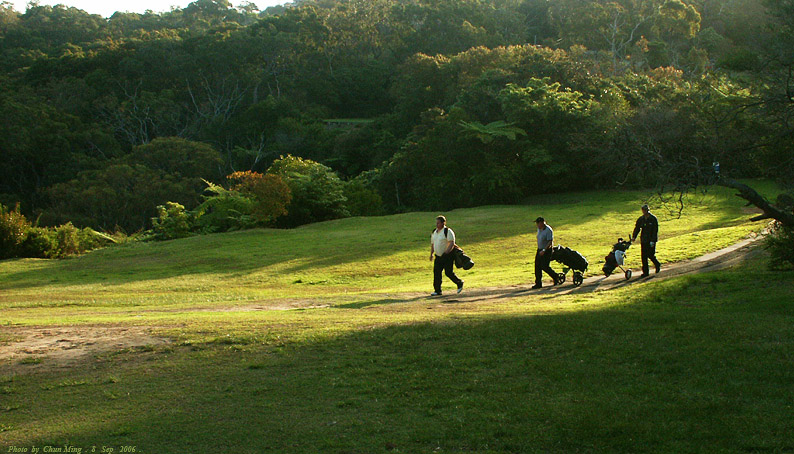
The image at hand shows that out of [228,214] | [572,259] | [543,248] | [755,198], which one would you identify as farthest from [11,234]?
[755,198]

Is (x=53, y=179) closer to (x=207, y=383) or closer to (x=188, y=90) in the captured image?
(x=188, y=90)

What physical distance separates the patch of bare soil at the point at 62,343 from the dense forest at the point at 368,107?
8.93 m

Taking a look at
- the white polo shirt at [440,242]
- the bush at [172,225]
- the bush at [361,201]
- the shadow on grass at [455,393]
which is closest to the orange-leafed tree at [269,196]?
the bush at [172,225]

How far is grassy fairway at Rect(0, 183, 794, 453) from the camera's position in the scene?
6844mm

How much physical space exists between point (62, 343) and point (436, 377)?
18.3 feet

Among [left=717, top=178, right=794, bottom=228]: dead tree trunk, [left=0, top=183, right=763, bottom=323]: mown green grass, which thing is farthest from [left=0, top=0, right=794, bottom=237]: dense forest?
[left=0, top=183, right=763, bottom=323]: mown green grass

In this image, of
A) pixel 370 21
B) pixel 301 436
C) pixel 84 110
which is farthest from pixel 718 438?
pixel 370 21

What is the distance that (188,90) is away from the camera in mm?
80438

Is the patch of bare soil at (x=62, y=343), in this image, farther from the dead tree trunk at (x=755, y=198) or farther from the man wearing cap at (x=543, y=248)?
the man wearing cap at (x=543, y=248)

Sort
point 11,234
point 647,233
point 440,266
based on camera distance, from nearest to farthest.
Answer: point 440,266, point 647,233, point 11,234

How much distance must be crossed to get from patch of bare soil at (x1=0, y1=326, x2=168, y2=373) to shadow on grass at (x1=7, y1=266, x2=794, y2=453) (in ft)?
1.95

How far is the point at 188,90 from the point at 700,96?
191ft

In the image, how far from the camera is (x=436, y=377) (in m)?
8.58

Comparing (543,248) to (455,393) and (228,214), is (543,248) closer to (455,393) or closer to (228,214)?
(455,393)
